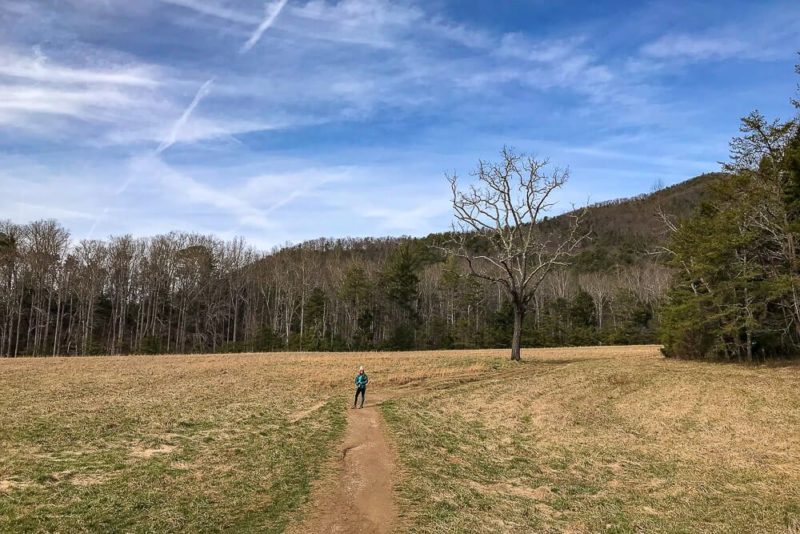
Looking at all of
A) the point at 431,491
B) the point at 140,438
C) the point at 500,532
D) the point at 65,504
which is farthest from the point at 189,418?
the point at 500,532

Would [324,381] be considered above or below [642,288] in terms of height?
below

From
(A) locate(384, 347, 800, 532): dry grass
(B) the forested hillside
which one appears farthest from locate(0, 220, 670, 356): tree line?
(A) locate(384, 347, 800, 532): dry grass

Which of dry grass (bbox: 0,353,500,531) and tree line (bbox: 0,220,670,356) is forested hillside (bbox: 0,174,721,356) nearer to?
tree line (bbox: 0,220,670,356)

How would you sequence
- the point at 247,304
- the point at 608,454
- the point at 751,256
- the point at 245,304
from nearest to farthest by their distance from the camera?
1. the point at 608,454
2. the point at 751,256
3. the point at 247,304
4. the point at 245,304

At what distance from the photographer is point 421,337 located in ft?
238

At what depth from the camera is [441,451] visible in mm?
15555

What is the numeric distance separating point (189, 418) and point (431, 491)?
11.2m

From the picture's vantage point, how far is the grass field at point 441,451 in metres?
9.95

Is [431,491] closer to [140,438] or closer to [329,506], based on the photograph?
[329,506]

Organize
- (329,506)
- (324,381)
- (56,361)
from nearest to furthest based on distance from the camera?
(329,506), (324,381), (56,361)

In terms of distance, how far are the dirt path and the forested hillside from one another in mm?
49011

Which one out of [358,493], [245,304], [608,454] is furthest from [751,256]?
[245,304]

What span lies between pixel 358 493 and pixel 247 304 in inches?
3181

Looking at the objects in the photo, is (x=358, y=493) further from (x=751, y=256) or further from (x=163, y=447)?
(x=751, y=256)
